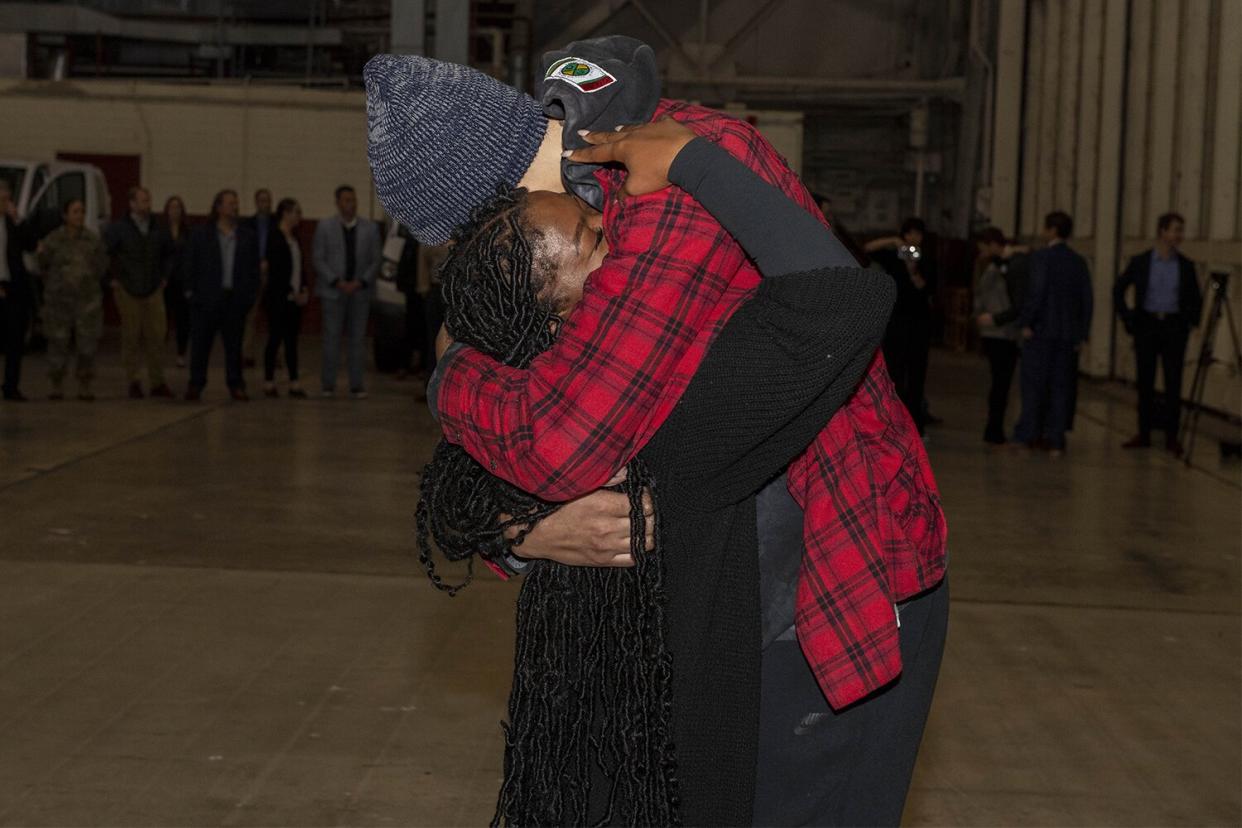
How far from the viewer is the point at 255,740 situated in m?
5.15

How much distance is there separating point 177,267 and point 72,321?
11.3 feet

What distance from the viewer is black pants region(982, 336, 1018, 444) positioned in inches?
508

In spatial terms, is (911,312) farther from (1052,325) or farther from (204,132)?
(204,132)

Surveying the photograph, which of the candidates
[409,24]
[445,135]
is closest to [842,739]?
[445,135]

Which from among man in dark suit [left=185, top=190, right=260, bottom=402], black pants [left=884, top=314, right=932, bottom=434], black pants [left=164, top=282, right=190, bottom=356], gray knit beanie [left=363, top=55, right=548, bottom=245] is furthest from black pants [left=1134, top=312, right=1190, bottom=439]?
gray knit beanie [left=363, top=55, right=548, bottom=245]

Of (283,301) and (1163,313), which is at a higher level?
(1163,313)

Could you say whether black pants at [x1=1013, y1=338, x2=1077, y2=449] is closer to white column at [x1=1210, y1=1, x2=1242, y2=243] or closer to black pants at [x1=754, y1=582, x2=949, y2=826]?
white column at [x1=1210, y1=1, x2=1242, y2=243]

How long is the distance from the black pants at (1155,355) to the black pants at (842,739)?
36.2 ft

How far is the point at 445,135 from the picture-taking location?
2.06 meters

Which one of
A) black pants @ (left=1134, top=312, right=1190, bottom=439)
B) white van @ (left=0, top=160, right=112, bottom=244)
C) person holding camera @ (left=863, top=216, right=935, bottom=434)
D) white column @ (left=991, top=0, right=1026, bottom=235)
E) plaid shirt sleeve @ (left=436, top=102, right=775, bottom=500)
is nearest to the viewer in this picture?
plaid shirt sleeve @ (left=436, top=102, right=775, bottom=500)

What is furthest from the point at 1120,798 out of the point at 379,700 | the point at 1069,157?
the point at 1069,157

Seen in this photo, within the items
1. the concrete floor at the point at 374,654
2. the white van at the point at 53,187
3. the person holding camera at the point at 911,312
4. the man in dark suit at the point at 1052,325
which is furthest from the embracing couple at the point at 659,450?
the white van at the point at 53,187

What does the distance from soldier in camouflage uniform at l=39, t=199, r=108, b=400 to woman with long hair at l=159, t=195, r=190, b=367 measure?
0.70m

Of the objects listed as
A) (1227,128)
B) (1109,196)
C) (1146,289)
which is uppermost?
(1227,128)
